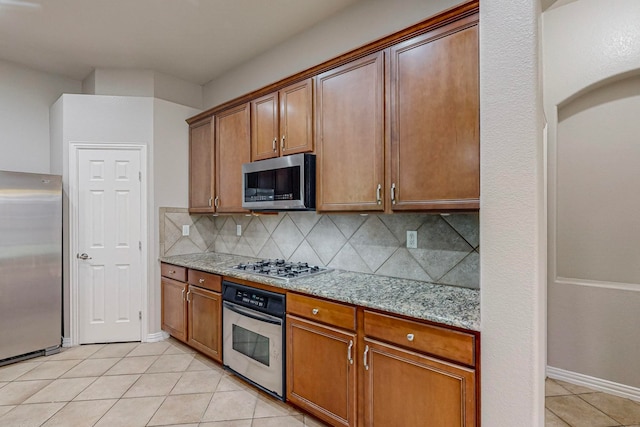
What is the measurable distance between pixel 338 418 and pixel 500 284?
1208 mm

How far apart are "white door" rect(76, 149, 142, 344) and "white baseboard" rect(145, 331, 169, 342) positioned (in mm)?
116

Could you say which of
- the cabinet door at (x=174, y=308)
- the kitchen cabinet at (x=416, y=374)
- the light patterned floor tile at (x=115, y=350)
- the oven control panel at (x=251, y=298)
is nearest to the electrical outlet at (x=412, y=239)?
the kitchen cabinet at (x=416, y=374)

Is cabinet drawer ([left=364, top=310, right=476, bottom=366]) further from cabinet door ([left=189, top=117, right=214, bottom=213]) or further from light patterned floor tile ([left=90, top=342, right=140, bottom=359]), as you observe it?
light patterned floor tile ([left=90, top=342, right=140, bottom=359])

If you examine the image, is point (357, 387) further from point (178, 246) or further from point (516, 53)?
point (178, 246)

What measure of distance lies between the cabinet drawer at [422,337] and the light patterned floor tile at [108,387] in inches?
80.2

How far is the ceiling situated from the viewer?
2.58 metres

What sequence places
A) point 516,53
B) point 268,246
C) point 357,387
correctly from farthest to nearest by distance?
point 268,246 → point 357,387 → point 516,53

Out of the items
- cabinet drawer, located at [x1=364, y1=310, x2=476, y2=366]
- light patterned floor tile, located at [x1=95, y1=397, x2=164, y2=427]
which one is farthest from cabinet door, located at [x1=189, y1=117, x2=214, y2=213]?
cabinet drawer, located at [x1=364, y1=310, x2=476, y2=366]

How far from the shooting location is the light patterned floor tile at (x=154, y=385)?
2.44 m

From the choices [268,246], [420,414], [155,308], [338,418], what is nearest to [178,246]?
[155,308]

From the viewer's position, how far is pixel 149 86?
3697 mm

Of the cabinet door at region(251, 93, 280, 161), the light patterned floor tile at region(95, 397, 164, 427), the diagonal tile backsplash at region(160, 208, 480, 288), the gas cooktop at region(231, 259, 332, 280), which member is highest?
the cabinet door at region(251, 93, 280, 161)

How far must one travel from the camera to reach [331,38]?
2770 mm

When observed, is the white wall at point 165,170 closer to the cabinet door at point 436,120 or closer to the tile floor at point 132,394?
the tile floor at point 132,394
